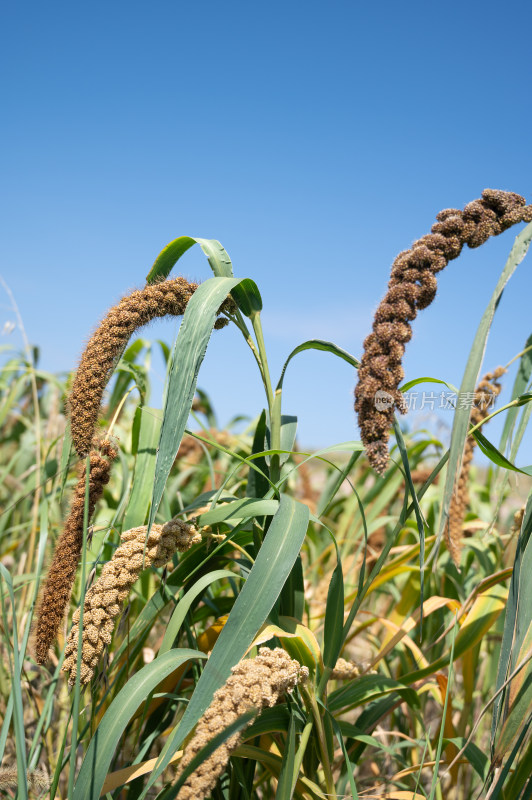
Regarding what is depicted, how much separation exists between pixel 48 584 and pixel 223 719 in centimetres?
45

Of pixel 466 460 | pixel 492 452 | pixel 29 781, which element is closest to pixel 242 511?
pixel 492 452

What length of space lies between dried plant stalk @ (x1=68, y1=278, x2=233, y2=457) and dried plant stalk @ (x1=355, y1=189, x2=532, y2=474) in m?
0.43

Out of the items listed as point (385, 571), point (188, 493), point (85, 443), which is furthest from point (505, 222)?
point (188, 493)

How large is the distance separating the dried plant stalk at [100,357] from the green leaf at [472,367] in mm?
592

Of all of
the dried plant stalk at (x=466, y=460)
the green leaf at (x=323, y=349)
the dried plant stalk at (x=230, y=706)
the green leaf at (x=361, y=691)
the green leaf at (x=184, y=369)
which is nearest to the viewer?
the dried plant stalk at (x=230, y=706)

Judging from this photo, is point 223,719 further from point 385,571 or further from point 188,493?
point 188,493

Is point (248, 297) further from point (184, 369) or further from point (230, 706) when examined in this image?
point (230, 706)

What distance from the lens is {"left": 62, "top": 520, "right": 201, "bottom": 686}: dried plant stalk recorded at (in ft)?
3.25

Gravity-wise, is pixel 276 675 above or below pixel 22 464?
below

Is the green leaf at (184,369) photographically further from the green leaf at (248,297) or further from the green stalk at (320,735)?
the green stalk at (320,735)

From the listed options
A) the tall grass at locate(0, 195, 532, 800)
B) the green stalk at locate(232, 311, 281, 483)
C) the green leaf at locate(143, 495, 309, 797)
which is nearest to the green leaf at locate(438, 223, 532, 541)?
the tall grass at locate(0, 195, 532, 800)

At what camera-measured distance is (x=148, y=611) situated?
1267 mm

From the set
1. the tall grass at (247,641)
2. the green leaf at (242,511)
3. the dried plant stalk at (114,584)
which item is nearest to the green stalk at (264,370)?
the tall grass at (247,641)

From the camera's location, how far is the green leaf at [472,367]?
37.5 inches
